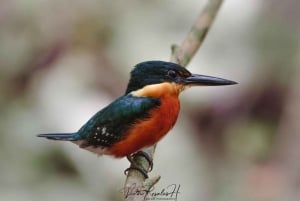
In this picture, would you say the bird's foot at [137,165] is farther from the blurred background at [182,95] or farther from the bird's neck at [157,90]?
the blurred background at [182,95]

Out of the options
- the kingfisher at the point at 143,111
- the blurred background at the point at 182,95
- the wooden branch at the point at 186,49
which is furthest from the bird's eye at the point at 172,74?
the blurred background at the point at 182,95

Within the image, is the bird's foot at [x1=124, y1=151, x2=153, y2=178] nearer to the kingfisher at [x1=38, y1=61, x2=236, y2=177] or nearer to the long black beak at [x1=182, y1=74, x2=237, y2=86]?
the kingfisher at [x1=38, y1=61, x2=236, y2=177]

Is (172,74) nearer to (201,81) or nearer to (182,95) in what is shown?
(201,81)

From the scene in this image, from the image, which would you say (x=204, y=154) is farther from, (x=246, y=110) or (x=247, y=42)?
(x=247, y=42)

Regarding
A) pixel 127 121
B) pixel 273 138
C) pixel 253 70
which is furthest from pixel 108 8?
pixel 127 121

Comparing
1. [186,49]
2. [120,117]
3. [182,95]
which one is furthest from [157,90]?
[182,95]
